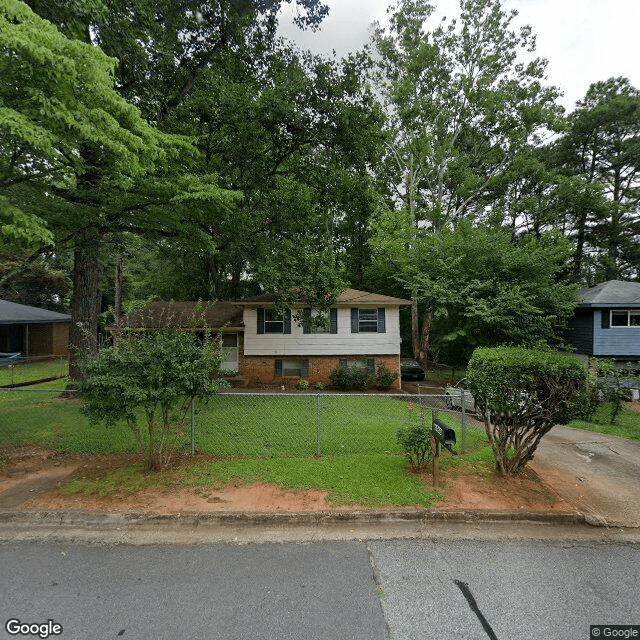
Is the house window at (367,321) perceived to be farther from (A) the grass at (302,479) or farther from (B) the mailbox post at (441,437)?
(B) the mailbox post at (441,437)

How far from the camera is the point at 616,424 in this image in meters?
11.2

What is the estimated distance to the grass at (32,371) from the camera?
15.6 metres

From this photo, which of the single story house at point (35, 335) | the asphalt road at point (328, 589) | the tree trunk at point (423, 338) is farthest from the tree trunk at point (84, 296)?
the tree trunk at point (423, 338)

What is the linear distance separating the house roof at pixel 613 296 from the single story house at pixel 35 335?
98.6 ft

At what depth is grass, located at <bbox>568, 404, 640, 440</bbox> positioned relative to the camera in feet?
32.6

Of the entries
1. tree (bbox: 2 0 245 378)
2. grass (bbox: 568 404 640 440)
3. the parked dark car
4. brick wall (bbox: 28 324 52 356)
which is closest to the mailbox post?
tree (bbox: 2 0 245 378)

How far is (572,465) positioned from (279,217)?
42.2 ft

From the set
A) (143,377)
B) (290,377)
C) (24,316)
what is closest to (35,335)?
(24,316)

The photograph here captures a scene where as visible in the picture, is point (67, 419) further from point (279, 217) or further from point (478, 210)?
point (478, 210)

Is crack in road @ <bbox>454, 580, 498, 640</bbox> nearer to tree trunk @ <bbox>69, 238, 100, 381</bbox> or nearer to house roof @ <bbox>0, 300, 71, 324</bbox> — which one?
tree trunk @ <bbox>69, 238, 100, 381</bbox>

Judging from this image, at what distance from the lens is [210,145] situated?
1172 centimetres

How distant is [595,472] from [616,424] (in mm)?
6153

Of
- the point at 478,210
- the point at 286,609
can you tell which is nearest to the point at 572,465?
the point at 286,609

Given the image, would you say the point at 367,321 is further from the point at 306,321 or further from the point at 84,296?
the point at 84,296
